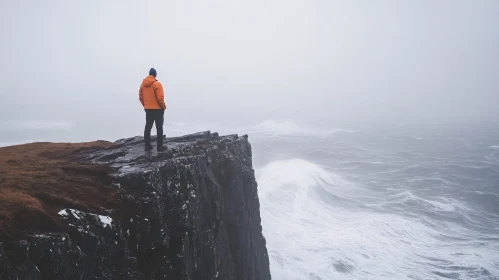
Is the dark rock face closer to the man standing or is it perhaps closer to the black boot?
the black boot

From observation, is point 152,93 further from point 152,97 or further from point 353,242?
point 353,242

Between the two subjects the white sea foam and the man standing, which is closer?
the man standing

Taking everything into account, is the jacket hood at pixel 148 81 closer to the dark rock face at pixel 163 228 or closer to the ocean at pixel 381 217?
the dark rock face at pixel 163 228

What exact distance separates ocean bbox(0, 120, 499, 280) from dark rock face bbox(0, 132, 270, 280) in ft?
26.2

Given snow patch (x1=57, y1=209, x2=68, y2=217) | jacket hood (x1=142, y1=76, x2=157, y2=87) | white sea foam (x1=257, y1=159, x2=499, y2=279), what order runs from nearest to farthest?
snow patch (x1=57, y1=209, x2=68, y2=217) < jacket hood (x1=142, y1=76, x2=157, y2=87) < white sea foam (x1=257, y1=159, x2=499, y2=279)

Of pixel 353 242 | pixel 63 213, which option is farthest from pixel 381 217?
pixel 63 213

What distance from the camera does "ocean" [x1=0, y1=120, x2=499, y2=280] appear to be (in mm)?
19469

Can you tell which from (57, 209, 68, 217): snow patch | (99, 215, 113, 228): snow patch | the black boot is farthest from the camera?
the black boot

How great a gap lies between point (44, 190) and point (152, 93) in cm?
420

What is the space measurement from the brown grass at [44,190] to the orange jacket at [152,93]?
2475mm

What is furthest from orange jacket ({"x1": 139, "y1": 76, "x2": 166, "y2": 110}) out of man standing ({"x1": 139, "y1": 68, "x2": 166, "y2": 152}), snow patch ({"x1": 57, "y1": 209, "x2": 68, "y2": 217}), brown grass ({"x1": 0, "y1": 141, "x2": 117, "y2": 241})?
snow patch ({"x1": 57, "y1": 209, "x2": 68, "y2": 217})

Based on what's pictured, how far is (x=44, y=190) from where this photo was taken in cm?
702

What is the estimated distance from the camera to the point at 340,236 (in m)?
23.4

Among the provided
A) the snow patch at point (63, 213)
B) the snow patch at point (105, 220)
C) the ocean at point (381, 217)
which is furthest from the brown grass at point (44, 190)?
the ocean at point (381, 217)
